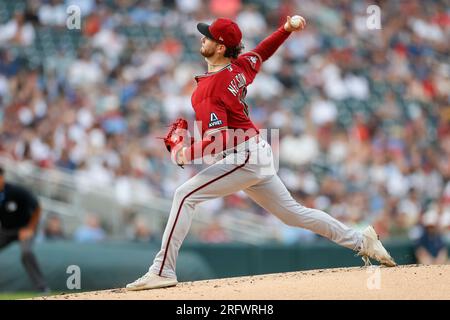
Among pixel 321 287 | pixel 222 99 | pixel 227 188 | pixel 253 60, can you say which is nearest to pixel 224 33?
pixel 253 60

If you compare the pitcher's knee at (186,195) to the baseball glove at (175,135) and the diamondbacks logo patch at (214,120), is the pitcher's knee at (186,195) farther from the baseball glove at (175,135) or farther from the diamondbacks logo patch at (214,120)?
the diamondbacks logo patch at (214,120)

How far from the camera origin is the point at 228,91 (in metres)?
6.22

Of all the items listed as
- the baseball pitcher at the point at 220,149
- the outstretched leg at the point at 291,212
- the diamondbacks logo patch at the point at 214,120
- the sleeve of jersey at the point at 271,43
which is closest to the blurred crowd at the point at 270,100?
the outstretched leg at the point at 291,212

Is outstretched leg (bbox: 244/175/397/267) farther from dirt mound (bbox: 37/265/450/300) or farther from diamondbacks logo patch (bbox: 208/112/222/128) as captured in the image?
diamondbacks logo patch (bbox: 208/112/222/128)

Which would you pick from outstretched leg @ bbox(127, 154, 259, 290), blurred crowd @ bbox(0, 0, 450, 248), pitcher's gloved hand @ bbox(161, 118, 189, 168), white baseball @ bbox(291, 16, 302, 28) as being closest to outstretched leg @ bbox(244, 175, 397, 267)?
outstretched leg @ bbox(127, 154, 259, 290)

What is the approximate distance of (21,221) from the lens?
10.5 metres

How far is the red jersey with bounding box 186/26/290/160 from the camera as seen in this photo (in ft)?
20.1

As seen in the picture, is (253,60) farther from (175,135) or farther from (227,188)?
(227,188)

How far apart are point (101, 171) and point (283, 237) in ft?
9.06

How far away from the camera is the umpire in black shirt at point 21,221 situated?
1038 cm

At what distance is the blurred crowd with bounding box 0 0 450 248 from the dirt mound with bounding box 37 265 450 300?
18.5ft

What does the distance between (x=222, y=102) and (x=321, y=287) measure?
1396 millimetres
